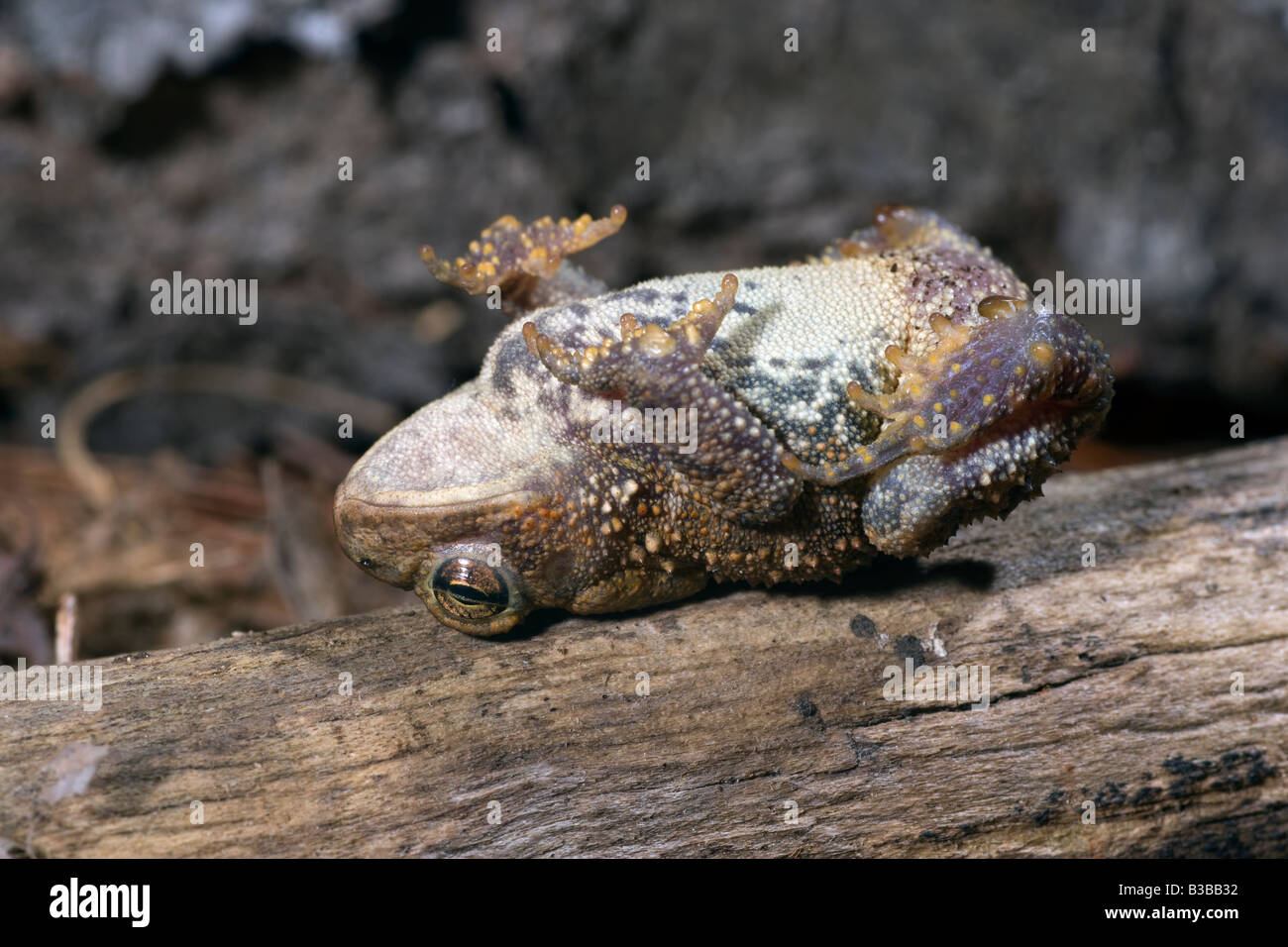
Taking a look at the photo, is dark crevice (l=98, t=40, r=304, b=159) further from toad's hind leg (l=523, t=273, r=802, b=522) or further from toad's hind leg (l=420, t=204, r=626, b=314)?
toad's hind leg (l=523, t=273, r=802, b=522)

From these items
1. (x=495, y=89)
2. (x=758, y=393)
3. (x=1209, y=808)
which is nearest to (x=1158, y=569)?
(x=1209, y=808)

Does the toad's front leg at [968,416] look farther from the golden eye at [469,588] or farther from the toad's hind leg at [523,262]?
the toad's hind leg at [523,262]

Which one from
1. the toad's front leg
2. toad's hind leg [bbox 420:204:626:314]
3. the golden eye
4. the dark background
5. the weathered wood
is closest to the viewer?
the weathered wood

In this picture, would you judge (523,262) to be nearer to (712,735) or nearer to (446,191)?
(712,735)

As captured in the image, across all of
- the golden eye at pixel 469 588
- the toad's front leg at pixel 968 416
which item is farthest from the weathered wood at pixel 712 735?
the toad's front leg at pixel 968 416

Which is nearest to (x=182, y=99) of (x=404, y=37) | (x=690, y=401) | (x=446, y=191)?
(x=404, y=37)

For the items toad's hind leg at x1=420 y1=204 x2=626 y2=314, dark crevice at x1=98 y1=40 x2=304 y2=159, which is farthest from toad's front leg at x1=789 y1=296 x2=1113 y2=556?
dark crevice at x1=98 y1=40 x2=304 y2=159

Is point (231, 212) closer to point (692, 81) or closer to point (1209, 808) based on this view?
point (692, 81)
